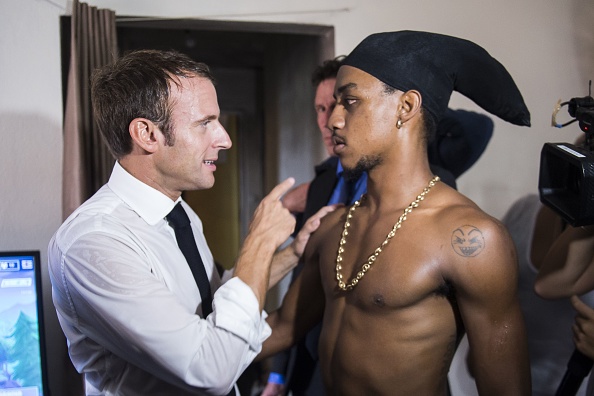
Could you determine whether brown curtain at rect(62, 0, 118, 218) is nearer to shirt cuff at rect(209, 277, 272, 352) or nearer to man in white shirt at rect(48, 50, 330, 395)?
man in white shirt at rect(48, 50, 330, 395)

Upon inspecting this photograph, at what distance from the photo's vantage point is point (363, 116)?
156cm

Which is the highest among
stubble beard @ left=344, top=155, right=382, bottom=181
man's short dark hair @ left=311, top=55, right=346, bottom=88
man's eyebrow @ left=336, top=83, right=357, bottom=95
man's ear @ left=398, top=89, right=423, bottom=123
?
man's short dark hair @ left=311, top=55, right=346, bottom=88

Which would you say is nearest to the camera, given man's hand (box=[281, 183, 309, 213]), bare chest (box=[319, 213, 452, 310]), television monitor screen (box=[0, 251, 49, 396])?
bare chest (box=[319, 213, 452, 310])

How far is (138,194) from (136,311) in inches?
12.9

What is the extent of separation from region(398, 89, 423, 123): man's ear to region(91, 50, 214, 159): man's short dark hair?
1.66 ft

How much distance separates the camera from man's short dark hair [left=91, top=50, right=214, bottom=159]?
1376mm

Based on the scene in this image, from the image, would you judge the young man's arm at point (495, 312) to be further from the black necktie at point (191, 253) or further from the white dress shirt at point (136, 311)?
the black necktie at point (191, 253)

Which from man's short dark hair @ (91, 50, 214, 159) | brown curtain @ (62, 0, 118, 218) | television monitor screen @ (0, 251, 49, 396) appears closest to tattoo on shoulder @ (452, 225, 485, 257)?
man's short dark hair @ (91, 50, 214, 159)

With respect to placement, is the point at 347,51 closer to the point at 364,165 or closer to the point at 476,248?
the point at 364,165

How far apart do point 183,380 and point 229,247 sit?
16.2 feet

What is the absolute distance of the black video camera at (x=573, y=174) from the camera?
4.62 feet

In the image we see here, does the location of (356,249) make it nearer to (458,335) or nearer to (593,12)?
(458,335)

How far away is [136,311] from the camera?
1.19 metres

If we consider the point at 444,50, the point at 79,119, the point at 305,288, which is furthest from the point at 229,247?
the point at 444,50
